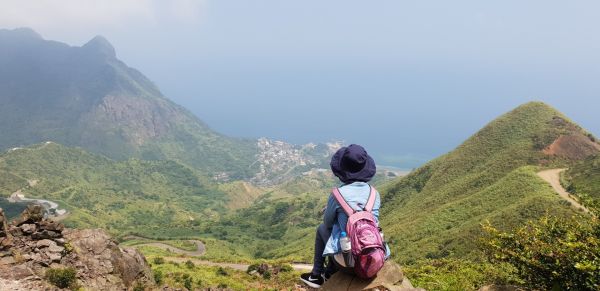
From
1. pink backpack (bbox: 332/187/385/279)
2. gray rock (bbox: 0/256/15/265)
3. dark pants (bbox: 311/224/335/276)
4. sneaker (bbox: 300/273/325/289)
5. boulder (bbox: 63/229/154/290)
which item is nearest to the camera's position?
pink backpack (bbox: 332/187/385/279)

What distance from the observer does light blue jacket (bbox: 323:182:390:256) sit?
8.54 metres

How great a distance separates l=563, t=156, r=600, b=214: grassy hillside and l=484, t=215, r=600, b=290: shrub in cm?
5156

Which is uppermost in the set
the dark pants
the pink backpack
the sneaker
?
the pink backpack

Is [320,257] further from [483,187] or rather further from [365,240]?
[483,187]

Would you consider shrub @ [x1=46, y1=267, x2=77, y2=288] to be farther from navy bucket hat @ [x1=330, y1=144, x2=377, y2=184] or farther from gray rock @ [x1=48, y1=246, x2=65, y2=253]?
navy bucket hat @ [x1=330, y1=144, x2=377, y2=184]

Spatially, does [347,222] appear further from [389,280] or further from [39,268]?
[39,268]

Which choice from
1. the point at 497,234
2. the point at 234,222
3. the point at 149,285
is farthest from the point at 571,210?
the point at 234,222

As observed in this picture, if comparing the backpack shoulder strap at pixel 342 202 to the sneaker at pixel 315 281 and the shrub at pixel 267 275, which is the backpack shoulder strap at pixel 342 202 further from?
the shrub at pixel 267 275

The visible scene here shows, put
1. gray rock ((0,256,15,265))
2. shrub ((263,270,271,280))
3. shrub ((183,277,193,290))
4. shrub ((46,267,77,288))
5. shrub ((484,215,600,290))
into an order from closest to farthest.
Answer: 1. shrub ((484,215,600,290))
2. gray rock ((0,256,15,265))
3. shrub ((46,267,77,288))
4. shrub ((183,277,193,290))
5. shrub ((263,270,271,280))

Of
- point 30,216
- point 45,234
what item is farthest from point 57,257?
point 30,216

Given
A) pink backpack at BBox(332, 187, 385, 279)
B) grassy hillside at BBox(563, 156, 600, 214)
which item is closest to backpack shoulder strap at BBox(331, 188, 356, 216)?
pink backpack at BBox(332, 187, 385, 279)

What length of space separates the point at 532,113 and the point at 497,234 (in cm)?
10814

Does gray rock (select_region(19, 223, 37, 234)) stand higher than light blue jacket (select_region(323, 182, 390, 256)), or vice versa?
light blue jacket (select_region(323, 182, 390, 256))

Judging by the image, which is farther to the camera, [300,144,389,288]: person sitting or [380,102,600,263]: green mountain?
[380,102,600,263]: green mountain
